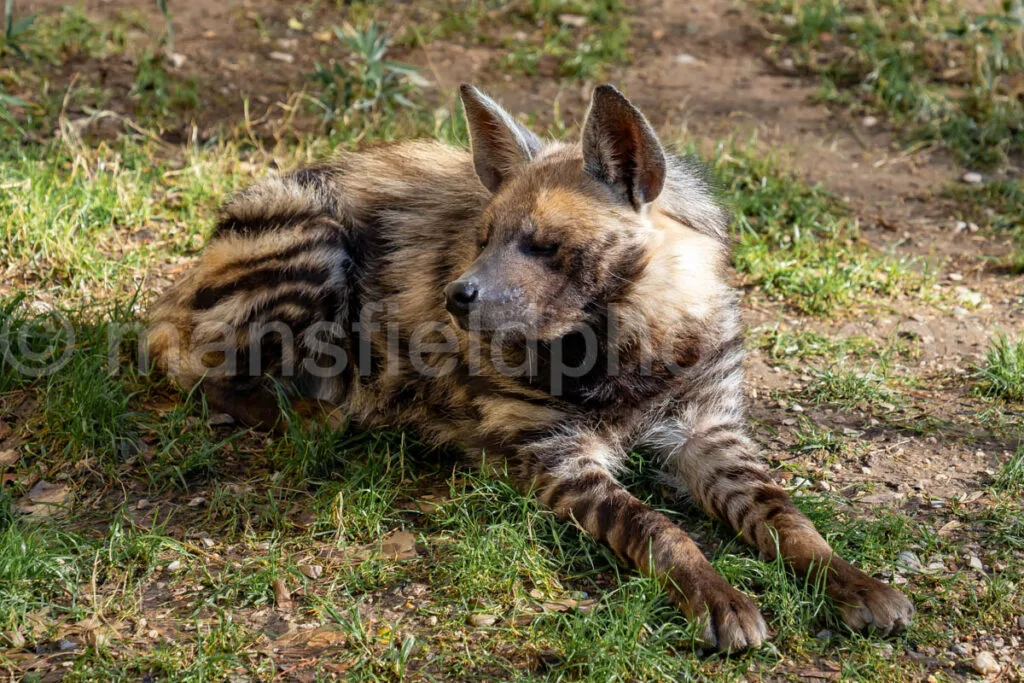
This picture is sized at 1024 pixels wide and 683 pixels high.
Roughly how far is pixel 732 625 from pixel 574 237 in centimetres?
114

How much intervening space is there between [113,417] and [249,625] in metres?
1.10

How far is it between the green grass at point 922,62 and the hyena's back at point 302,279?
9.78 feet

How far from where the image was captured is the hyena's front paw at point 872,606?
2.91 m

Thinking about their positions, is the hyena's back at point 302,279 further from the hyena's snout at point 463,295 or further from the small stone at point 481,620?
the small stone at point 481,620

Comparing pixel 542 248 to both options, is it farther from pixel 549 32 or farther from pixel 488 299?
pixel 549 32

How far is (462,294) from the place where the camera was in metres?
3.16

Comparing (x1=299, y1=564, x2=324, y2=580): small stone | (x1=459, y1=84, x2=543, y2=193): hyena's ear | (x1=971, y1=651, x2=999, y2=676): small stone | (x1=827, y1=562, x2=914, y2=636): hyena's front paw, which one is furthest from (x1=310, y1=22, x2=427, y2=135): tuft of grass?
(x1=971, y1=651, x2=999, y2=676): small stone

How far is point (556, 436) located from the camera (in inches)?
137

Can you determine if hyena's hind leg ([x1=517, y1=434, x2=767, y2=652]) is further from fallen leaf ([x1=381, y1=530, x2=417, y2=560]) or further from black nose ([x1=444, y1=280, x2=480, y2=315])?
black nose ([x1=444, y1=280, x2=480, y2=315])

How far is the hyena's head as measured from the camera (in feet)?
10.5

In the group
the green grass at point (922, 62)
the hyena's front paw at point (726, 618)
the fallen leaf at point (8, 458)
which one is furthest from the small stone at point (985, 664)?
the green grass at point (922, 62)

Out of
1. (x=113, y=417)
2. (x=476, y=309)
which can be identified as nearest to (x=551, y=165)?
(x=476, y=309)

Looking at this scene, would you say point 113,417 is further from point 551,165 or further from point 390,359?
point 551,165

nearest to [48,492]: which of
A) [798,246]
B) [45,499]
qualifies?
[45,499]
